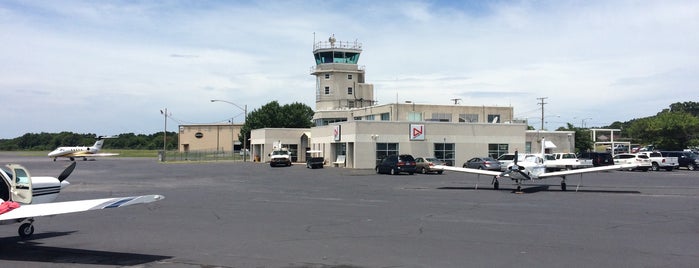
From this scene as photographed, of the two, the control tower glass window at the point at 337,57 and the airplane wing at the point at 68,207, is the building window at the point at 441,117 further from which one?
the airplane wing at the point at 68,207

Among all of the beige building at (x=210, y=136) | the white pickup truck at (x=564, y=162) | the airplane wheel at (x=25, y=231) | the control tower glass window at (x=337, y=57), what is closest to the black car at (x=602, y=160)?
the white pickup truck at (x=564, y=162)

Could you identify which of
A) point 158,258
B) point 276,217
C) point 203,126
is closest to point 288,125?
point 203,126

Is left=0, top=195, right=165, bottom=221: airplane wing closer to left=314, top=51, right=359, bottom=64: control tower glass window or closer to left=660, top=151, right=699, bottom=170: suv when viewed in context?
left=660, top=151, right=699, bottom=170: suv

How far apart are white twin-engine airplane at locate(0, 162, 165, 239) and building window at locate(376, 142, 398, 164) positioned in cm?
4381

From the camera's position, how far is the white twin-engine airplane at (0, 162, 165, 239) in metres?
10.8

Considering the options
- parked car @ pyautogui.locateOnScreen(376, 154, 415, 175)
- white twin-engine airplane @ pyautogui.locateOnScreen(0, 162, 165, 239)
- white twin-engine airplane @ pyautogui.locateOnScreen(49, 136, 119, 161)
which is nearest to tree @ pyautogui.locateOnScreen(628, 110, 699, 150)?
parked car @ pyautogui.locateOnScreen(376, 154, 415, 175)

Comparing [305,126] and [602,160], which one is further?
[305,126]

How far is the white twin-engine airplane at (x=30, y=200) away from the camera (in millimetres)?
10758

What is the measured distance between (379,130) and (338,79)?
2774 cm

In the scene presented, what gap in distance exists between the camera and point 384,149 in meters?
57.5

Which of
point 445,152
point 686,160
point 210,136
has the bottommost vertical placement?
point 686,160

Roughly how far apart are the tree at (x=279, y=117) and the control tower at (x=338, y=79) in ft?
52.0

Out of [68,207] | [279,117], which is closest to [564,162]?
[68,207]

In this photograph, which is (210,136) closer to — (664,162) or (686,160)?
(664,162)
